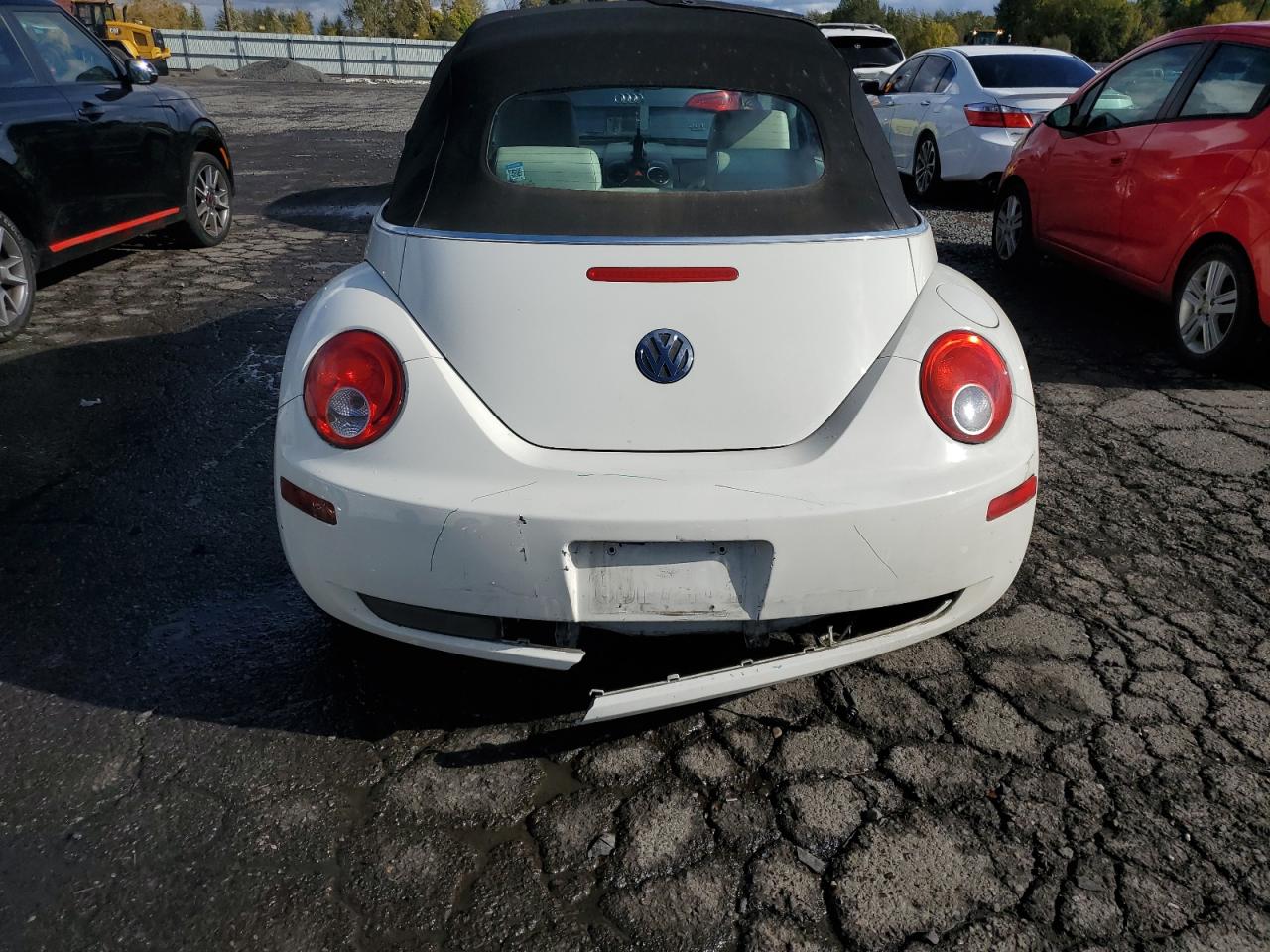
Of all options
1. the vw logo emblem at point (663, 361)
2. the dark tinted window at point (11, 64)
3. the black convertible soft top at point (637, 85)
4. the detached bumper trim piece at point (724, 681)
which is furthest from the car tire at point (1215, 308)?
the dark tinted window at point (11, 64)

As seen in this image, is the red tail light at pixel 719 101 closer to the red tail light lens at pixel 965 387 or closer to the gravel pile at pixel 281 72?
the red tail light lens at pixel 965 387

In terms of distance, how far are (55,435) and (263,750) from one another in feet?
8.14

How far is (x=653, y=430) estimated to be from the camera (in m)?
2.24

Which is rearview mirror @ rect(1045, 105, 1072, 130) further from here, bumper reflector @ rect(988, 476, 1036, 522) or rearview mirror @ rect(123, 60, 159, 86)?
rearview mirror @ rect(123, 60, 159, 86)

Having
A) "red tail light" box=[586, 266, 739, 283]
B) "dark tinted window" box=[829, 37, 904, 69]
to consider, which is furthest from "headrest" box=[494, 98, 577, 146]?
"dark tinted window" box=[829, 37, 904, 69]

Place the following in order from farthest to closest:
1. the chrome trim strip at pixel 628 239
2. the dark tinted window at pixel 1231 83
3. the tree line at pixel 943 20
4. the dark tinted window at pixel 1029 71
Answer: the tree line at pixel 943 20 < the dark tinted window at pixel 1029 71 < the dark tinted window at pixel 1231 83 < the chrome trim strip at pixel 628 239

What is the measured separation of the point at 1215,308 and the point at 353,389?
4443mm

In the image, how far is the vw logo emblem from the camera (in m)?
2.25

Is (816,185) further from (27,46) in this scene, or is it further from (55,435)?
(27,46)

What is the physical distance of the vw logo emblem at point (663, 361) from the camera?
2.25 m

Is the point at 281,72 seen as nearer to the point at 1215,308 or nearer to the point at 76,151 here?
the point at 76,151

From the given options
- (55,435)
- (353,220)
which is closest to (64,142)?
(55,435)

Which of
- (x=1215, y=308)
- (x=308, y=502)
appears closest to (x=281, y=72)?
(x=1215, y=308)

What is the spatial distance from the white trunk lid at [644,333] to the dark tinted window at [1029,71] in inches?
323
